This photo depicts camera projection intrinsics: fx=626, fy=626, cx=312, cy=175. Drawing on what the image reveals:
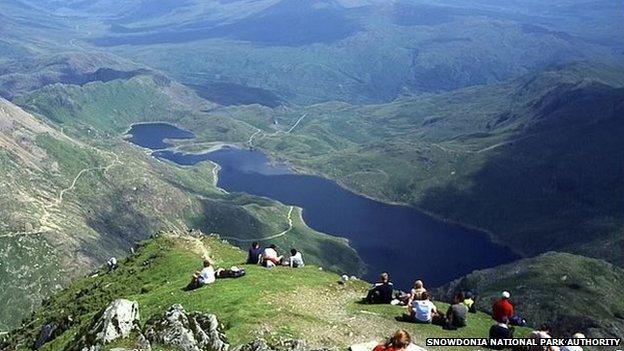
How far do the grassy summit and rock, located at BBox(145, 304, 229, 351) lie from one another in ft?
6.08

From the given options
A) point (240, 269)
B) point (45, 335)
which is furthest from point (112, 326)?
point (45, 335)

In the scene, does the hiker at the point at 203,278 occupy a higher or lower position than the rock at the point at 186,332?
lower

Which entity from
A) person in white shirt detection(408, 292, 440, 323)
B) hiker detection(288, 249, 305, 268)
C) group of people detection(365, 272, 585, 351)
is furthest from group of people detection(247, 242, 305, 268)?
person in white shirt detection(408, 292, 440, 323)

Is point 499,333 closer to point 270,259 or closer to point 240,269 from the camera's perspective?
point 240,269

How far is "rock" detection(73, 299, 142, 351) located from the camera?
50.2m

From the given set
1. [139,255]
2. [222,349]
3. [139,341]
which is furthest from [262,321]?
[139,255]

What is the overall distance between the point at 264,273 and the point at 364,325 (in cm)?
2220

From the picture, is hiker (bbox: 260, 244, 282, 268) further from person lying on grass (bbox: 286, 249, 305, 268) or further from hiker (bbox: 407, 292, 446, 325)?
hiker (bbox: 407, 292, 446, 325)

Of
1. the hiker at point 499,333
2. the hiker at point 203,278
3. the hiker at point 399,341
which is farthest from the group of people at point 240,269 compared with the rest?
the hiker at point 399,341

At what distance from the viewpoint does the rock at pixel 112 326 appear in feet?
165

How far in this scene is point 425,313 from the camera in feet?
189

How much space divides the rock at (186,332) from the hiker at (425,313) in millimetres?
17980

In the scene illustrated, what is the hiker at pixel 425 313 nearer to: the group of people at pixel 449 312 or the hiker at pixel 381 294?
the group of people at pixel 449 312

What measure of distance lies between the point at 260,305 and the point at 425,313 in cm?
1580
